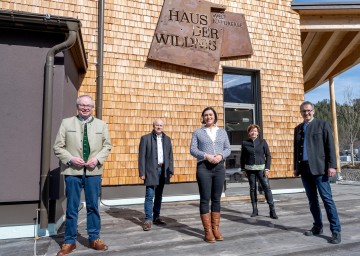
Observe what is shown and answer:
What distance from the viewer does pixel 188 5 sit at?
7.50 m

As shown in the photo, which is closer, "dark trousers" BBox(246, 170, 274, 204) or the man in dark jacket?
the man in dark jacket

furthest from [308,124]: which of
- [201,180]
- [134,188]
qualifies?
[134,188]

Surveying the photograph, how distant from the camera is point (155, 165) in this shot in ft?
15.5

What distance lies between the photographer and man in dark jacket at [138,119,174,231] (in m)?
4.63

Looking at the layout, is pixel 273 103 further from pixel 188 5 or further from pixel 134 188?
pixel 134 188

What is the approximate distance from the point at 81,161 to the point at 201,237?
1904mm

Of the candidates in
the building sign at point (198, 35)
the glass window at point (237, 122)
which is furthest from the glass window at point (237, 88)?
the building sign at point (198, 35)

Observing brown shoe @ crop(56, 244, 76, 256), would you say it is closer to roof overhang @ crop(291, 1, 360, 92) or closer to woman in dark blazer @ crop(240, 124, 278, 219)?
woman in dark blazer @ crop(240, 124, 278, 219)

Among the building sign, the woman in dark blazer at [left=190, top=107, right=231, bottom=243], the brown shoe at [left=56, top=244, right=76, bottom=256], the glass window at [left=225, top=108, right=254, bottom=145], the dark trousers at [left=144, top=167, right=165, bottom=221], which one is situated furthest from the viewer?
the glass window at [left=225, top=108, right=254, bottom=145]

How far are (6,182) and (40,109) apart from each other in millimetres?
1123

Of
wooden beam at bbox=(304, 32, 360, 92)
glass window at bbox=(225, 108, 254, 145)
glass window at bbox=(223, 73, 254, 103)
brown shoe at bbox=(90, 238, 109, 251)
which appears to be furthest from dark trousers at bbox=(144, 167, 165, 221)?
wooden beam at bbox=(304, 32, 360, 92)

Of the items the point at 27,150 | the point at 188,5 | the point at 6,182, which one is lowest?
the point at 6,182

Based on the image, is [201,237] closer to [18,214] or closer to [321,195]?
[321,195]

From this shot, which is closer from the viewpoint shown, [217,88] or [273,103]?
[217,88]
